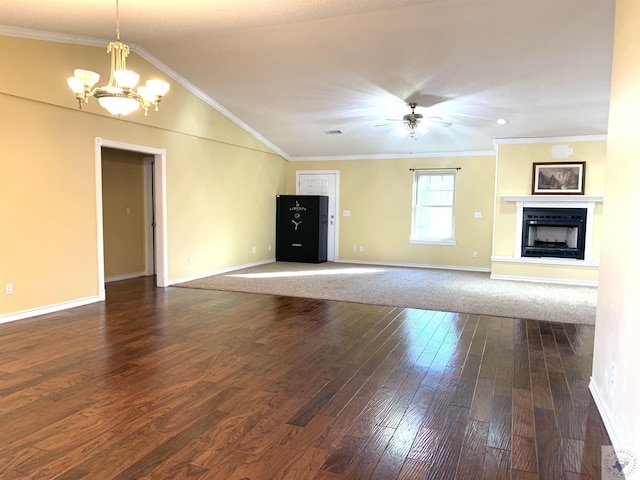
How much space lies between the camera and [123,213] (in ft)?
23.8

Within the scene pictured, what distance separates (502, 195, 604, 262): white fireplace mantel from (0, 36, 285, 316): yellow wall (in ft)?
17.7

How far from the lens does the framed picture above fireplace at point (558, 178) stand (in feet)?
23.7

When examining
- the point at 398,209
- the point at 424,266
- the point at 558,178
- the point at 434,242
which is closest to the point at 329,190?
the point at 398,209

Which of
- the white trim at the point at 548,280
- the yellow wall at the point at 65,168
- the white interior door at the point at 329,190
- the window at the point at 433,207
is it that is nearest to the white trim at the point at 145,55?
the yellow wall at the point at 65,168

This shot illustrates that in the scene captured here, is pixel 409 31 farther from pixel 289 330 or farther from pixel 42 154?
pixel 42 154

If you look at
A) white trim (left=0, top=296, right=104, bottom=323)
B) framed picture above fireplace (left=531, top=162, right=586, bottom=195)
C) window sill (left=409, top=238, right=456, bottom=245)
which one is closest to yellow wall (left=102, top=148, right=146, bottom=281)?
white trim (left=0, top=296, right=104, bottom=323)

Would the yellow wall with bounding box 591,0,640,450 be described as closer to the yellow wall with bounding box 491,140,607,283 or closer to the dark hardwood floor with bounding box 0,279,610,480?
the dark hardwood floor with bounding box 0,279,610,480

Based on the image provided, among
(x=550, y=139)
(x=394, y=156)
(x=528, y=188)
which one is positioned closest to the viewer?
(x=550, y=139)

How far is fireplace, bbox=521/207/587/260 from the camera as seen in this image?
7.30m

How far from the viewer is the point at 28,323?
445cm

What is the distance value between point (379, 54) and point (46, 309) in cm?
484

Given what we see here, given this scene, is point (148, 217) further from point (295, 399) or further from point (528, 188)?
point (528, 188)

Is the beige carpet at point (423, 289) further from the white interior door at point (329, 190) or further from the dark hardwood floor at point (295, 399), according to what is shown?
the white interior door at point (329, 190)

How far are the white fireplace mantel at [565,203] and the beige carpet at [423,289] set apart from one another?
0.84m
